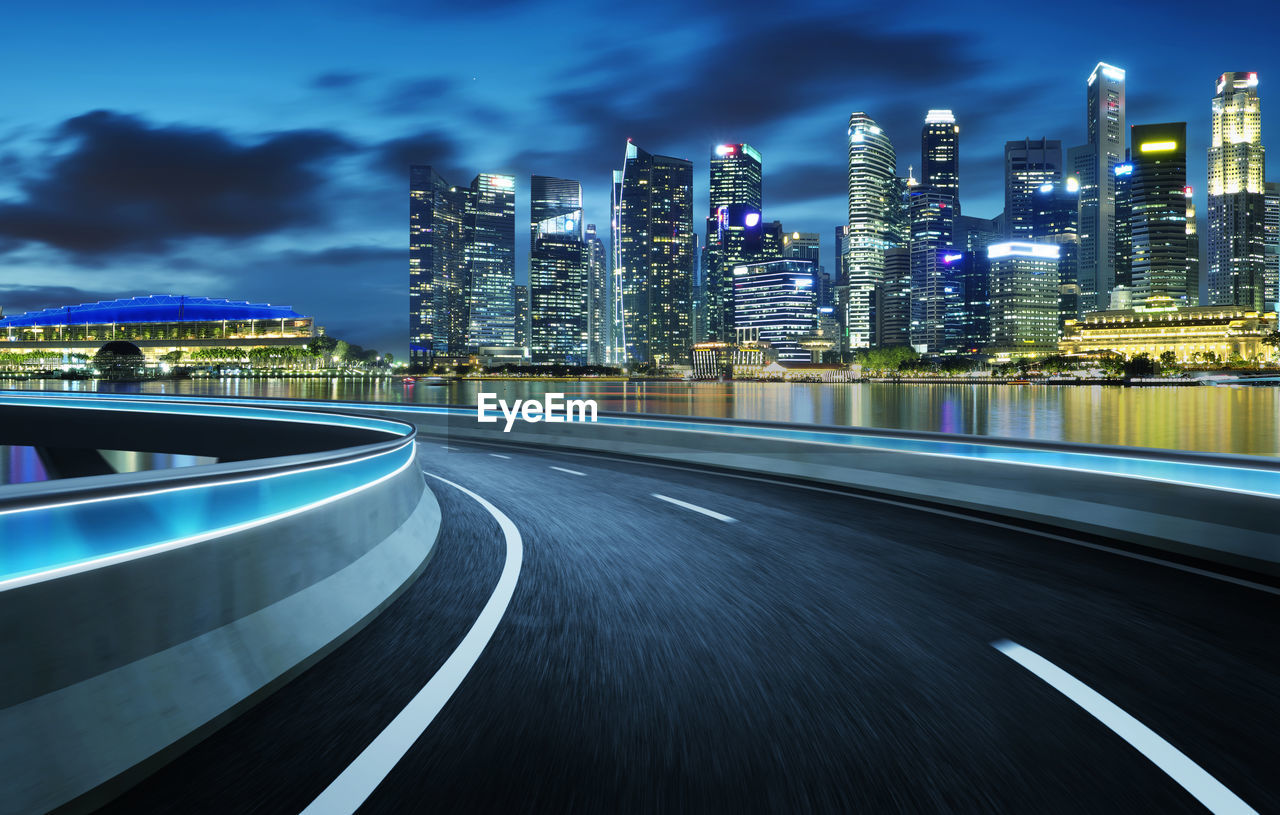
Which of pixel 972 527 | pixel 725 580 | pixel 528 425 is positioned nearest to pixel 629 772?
pixel 725 580

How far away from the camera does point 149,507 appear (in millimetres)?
4285

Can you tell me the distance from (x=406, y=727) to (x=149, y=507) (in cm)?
178

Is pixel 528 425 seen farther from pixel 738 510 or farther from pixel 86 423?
pixel 738 510

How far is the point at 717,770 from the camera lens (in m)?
3.54

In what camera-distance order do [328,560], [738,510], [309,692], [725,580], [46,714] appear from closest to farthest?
[46,714], [309,692], [328,560], [725,580], [738,510]

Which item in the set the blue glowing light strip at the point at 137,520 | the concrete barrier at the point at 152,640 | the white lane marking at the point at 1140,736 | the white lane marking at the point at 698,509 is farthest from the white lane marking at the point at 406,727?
the white lane marking at the point at 698,509

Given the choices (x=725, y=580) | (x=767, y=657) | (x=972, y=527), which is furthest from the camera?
(x=972, y=527)

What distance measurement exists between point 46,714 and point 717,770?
266cm

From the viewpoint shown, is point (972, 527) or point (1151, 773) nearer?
point (1151, 773)

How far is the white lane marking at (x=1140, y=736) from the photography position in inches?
127

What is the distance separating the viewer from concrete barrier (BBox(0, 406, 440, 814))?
122 inches

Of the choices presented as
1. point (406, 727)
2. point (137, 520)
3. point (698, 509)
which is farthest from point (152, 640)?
point (698, 509)

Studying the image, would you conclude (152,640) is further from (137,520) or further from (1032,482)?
(1032,482)

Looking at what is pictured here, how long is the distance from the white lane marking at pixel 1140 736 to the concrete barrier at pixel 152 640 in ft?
14.2
